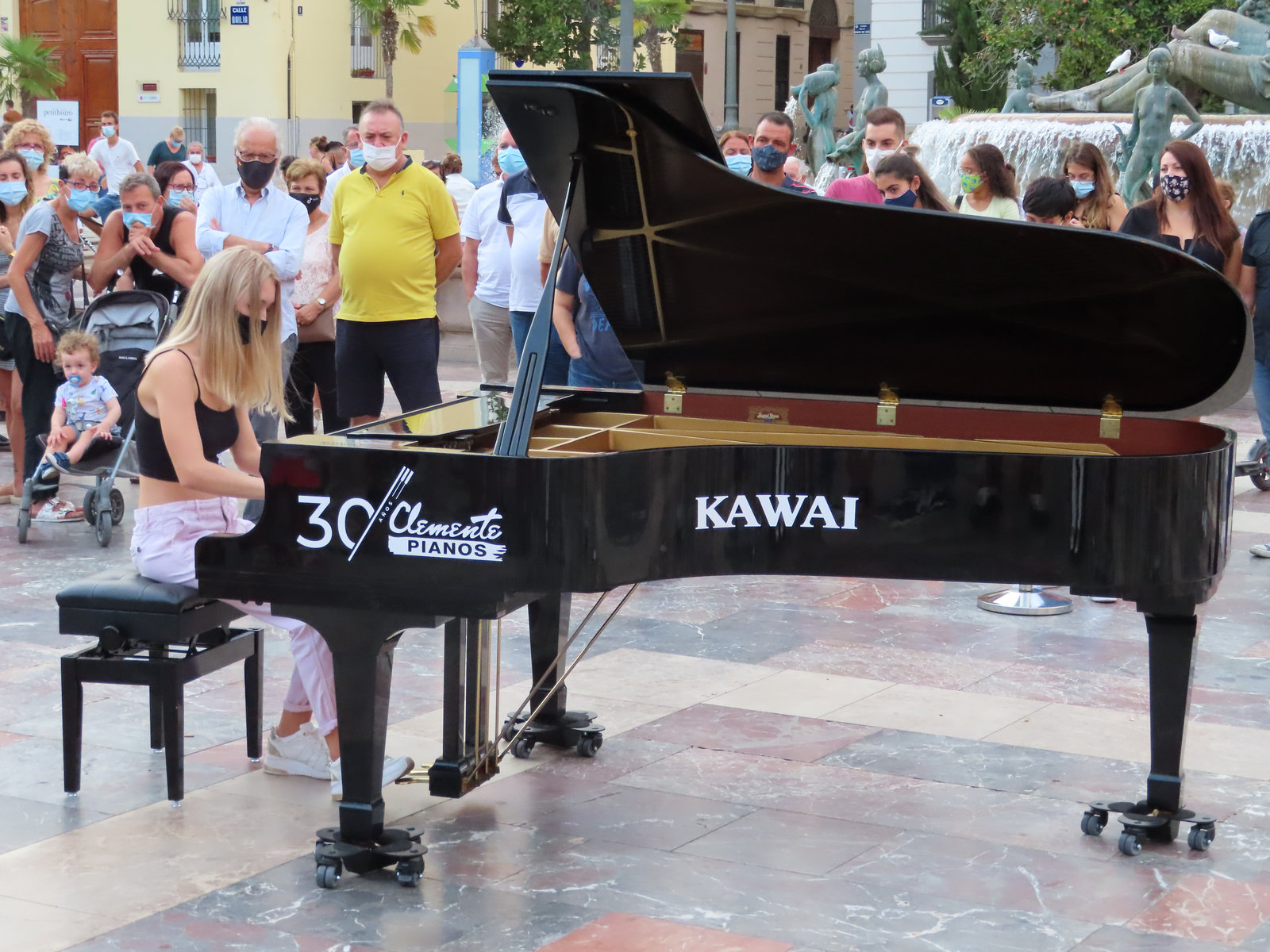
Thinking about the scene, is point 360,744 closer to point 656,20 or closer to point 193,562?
point 193,562

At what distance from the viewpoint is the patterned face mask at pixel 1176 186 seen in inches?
281

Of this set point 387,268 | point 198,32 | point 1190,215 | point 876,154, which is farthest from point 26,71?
point 1190,215

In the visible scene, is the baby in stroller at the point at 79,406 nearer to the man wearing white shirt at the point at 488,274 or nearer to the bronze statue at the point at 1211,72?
the man wearing white shirt at the point at 488,274

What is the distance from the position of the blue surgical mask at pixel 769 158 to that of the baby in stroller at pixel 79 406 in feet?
10.6

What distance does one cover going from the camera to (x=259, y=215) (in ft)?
25.4

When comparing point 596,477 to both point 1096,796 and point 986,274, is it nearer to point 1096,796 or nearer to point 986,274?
point 986,274

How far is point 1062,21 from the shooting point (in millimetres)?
27719

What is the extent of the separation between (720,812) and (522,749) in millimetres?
728

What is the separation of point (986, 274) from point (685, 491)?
1096 mm

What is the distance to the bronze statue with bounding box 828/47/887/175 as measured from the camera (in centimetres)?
1585

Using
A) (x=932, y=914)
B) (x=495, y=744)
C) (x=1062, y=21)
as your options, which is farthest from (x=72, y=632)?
(x=1062, y=21)

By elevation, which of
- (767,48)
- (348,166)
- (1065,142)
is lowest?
(348,166)

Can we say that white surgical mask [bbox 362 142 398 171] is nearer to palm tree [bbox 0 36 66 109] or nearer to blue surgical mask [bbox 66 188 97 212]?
blue surgical mask [bbox 66 188 97 212]

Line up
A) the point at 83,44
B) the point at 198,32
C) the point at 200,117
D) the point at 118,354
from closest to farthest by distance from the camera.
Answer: the point at 118,354
the point at 198,32
the point at 200,117
the point at 83,44
